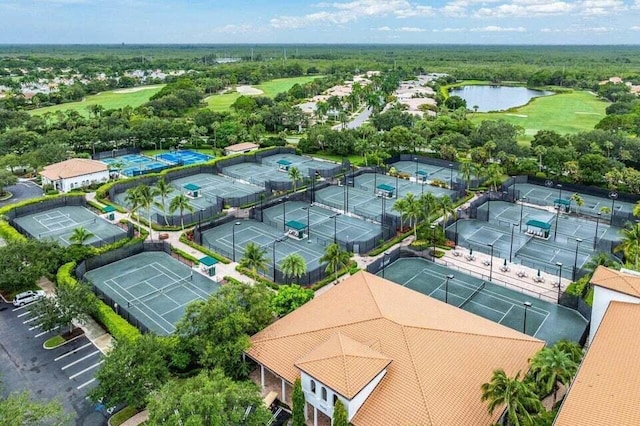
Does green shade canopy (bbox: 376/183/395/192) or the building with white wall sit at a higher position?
the building with white wall

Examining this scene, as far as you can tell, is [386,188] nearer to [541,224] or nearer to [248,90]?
[541,224]

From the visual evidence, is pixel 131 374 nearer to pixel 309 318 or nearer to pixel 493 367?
pixel 309 318

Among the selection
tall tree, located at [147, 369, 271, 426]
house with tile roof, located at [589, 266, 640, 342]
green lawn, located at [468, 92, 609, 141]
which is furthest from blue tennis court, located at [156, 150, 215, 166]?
house with tile roof, located at [589, 266, 640, 342]

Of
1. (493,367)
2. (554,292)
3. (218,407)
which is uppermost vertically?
(218,407)

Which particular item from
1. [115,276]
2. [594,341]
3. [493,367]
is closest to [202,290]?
[115,276]

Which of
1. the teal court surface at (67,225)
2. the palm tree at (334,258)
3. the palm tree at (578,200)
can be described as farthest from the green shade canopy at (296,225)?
the palm tree at (578,200)

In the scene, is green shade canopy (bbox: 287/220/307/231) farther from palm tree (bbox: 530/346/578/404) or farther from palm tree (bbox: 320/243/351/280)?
palm tree (bbox: 530/346/578/404)

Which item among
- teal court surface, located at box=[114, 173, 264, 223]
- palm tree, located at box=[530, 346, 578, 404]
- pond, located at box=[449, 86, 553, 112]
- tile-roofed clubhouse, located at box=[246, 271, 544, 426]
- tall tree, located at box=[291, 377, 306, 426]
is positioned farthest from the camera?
pond, located at box=[449, 86, 553, 112]
